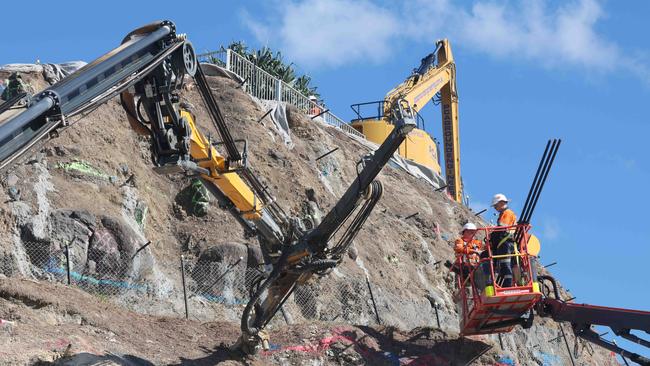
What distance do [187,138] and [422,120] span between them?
31.5 meters

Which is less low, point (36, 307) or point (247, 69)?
point (247, 69)

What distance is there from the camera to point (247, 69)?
35094mm

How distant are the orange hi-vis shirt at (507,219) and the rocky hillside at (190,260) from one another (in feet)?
10.3

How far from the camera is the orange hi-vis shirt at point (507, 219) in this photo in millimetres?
19234

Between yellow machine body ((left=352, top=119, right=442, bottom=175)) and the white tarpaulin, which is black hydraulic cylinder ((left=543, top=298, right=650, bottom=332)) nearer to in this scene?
the white tarpaulin

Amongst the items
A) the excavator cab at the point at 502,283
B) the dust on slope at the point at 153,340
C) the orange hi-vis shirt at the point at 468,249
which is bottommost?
the dust on slope at the point at 153,340

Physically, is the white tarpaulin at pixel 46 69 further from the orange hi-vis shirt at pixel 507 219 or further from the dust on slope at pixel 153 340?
the orange hi-vis shirt at pixel 507 219

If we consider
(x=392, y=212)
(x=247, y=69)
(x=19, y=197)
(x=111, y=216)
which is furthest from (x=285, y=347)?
(x=247, y=69)

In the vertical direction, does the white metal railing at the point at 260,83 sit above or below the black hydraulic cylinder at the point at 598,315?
above

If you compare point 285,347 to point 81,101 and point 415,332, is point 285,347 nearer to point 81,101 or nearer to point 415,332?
point 415,332

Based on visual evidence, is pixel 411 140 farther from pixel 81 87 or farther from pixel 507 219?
pixel 81 87

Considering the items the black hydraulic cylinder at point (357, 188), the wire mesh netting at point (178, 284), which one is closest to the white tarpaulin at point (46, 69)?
the wire mesh netting at point (178, 284)

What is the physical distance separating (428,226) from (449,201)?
18.9ft

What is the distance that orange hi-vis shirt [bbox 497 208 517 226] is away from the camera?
19234mm
